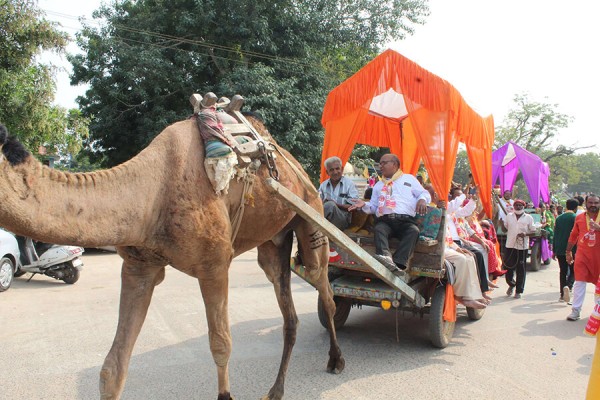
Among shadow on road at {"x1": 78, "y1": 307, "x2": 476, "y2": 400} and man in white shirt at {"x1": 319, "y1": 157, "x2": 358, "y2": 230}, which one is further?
man in white shirt at {"x1": 319, "y1": 157, "x2": 358, "y2": 230}

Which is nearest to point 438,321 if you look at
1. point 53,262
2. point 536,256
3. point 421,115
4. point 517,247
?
point 421,115

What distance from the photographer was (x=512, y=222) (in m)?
9.41

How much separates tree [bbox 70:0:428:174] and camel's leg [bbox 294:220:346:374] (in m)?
9.19

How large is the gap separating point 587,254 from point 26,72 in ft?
35.7

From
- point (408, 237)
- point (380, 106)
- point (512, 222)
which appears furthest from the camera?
point (512, 222)

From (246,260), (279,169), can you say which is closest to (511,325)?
(279,169)

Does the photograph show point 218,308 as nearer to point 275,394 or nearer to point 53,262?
point 275,394

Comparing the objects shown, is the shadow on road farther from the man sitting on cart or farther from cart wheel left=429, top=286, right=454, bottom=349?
the man sitting on cart

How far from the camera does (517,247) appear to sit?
9.27 m

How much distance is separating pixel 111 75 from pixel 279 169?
13.8m

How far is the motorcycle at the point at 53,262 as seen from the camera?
9.04 metres

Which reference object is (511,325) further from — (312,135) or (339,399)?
(312,135)

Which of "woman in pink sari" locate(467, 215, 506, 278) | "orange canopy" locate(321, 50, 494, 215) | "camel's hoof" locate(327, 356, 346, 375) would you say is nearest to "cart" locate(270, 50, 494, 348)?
"orange canopy" locate(321, 50, 494, 215)

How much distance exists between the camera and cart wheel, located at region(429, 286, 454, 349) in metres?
5.58
